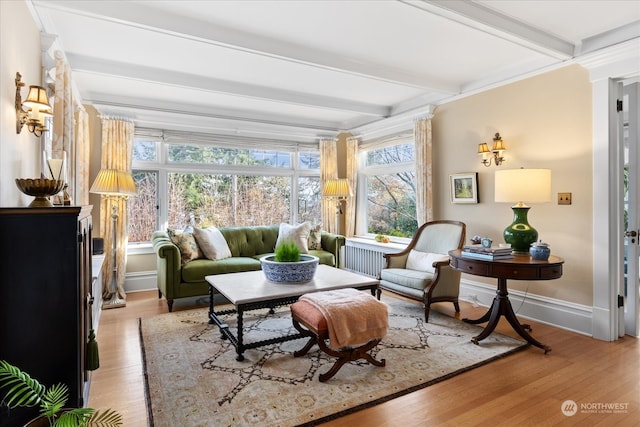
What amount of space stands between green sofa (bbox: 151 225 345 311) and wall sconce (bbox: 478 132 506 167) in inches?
83.2

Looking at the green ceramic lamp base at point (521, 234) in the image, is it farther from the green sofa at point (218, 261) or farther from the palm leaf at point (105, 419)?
the palm leaf at point (105, 419)

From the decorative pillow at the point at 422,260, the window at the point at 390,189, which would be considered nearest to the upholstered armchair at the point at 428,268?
the decorative pillow at the point at 422,260

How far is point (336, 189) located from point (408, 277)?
7.31 feet

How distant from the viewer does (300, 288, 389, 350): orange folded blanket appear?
226 cm

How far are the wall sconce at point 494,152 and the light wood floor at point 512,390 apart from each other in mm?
1784

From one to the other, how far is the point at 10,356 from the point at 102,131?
3.69m

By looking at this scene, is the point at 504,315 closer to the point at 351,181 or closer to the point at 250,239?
the point at 250,239

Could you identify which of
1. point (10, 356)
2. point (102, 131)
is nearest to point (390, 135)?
point (102, 131)

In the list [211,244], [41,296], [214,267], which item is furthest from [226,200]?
[41,296]

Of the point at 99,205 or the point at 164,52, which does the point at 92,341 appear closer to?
the point at 164,52

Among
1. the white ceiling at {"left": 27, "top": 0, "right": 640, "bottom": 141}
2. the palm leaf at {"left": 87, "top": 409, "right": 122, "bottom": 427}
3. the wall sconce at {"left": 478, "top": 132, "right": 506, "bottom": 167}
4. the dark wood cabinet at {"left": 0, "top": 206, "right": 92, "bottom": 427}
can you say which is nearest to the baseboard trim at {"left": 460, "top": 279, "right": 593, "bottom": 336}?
the wall sconce at {"left": 478, "top": 132, "right": 506, "bottom": 167}

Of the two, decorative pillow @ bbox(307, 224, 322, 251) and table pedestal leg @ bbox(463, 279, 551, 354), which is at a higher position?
decorative pillow @ bbox(307, 224, 322, 251)

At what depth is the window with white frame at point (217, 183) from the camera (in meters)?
4.93

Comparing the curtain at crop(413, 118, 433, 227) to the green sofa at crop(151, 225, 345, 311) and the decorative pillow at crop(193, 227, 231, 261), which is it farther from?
the decorative pillow at crop(193, 227, 231, 261)
